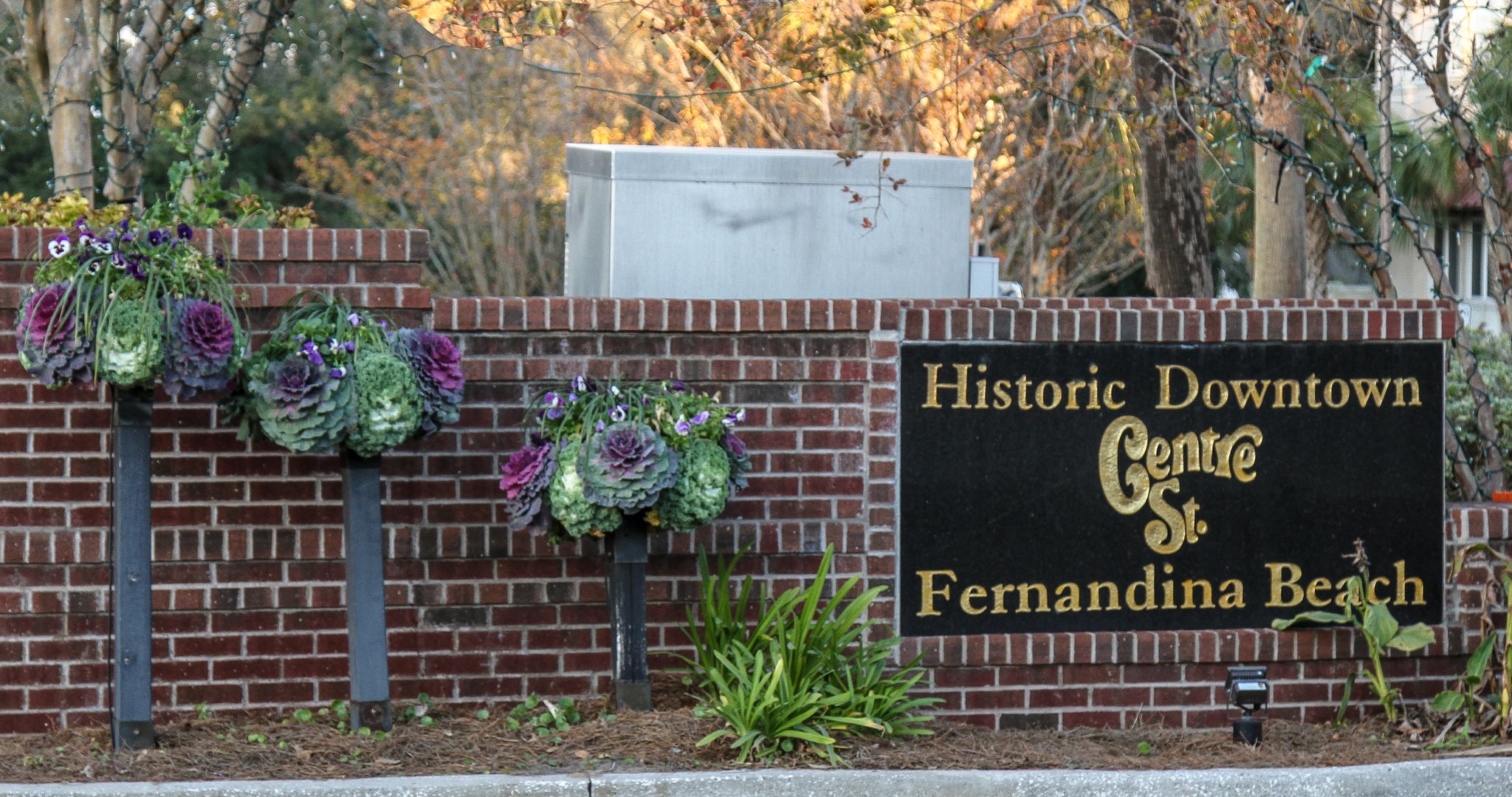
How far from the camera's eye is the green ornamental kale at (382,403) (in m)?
5.29

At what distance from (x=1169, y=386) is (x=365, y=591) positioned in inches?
119

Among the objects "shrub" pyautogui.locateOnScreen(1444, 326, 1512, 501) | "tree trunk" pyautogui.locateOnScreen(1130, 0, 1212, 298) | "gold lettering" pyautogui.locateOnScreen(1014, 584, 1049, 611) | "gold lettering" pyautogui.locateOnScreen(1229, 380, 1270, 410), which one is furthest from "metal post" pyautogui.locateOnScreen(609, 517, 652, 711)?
"tree trunk" pyautogui.locateOnScreen(1130, 0, 1212, 298)

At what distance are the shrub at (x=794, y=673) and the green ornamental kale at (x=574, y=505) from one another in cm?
59

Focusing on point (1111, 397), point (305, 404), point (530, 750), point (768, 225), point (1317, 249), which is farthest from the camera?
point (1317, 249)

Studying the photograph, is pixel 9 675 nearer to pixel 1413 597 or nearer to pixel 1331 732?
pixel 1331 732

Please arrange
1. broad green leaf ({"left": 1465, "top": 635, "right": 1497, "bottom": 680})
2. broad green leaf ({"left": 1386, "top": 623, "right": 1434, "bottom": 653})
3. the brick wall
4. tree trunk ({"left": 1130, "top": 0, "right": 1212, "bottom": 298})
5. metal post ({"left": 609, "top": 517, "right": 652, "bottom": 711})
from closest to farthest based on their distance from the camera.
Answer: metal post ({"left": 609, "top": 517, "right": 652, "bottom": 711}), the brick wall, broad green leaf ({"left": 1465, "top": 635, "right": 1497, "bottom": 680}), broad green leaf ({"left": 1386, "top": 623, "right": 1434, "bottom": 653}), tree trunk ({"left": 1130, "top": 0, "right": 1212, "bottom": 298})

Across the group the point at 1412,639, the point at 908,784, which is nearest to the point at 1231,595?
the point at 1412,639

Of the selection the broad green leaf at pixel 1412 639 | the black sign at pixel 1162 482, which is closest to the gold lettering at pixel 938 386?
the black sign at pixel 1162 482

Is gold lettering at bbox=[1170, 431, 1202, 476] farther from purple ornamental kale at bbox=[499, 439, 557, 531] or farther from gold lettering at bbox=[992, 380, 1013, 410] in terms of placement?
purple ornamental kale at bbox=[499, 439, 557, 531]

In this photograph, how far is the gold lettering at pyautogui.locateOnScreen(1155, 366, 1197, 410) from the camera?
6270mm

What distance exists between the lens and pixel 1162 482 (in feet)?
20.6

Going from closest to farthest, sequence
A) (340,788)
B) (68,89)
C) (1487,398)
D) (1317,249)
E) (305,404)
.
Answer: (340,788) → (305,404) → (1487,398) → (68,89) → (1317,249)

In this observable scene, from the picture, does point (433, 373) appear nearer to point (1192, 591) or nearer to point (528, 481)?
point (528, 481)

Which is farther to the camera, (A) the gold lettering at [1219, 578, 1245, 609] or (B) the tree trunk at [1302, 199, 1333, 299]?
(B) the tree trunk at [1302, 199, 1333, 299]
